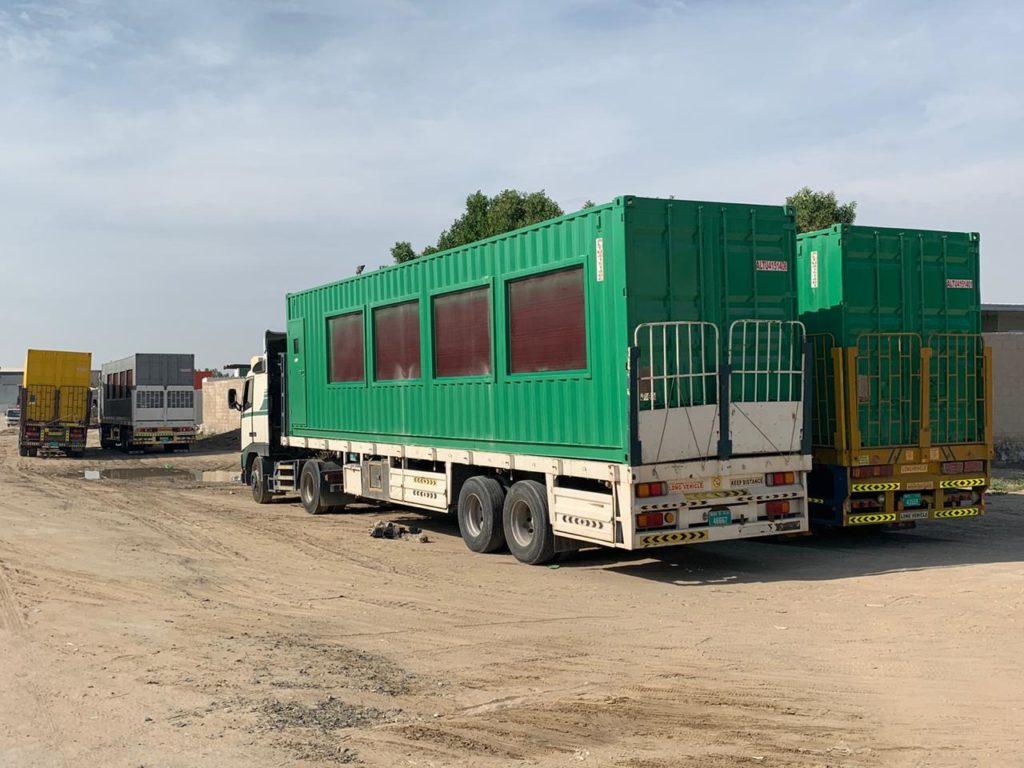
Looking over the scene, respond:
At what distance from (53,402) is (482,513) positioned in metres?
30.4

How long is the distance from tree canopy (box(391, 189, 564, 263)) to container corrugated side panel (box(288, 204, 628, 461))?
15945 millimetres

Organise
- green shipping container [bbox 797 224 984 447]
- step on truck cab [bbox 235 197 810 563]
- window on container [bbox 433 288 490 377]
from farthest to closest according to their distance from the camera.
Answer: window on container [bbox 433 288 490 377] → green shipping container [bbox 797 224 984 447] → step on truck cab [bbox 235 197 810 563]

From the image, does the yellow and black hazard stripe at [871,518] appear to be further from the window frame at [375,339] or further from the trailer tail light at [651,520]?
the window frame at [375,339]

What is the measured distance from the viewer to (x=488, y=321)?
12.8 m

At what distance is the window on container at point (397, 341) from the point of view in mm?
14828

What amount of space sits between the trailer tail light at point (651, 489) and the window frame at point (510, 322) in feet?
4.41

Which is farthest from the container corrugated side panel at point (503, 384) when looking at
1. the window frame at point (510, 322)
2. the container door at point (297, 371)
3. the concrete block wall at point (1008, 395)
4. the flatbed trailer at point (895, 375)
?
the concrete block wall at point (1008, 395)

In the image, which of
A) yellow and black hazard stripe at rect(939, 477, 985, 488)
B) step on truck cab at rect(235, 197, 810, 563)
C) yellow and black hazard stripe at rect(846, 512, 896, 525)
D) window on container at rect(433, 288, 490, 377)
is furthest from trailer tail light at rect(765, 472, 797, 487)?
window on container at rect(433, 288, 490, 377)

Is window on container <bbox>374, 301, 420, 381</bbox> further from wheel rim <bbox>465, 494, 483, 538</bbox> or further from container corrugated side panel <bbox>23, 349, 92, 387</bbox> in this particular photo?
container corrugated side panel <bbox>23, 349, 92, 387</bbox>

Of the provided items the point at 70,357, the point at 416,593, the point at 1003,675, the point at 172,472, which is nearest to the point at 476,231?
the point at 172,472

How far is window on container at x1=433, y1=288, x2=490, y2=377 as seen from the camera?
42.6 feet

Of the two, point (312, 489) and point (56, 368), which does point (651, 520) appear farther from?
point (56, 368)

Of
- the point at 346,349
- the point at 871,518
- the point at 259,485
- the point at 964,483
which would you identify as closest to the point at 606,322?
the point at 871,518

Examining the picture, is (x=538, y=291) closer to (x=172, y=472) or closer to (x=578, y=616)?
(x=578, y=616)
